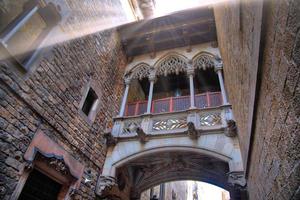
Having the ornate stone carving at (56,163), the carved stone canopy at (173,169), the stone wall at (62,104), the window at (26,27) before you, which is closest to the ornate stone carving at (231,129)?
the carved stone canopy at (173,169)

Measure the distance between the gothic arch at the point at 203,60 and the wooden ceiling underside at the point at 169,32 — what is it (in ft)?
2.11

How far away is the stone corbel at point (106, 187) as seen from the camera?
5.66 metres

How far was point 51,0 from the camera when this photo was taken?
4.53 meters

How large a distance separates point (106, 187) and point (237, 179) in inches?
129

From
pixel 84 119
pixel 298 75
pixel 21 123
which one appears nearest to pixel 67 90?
pixel 84 119

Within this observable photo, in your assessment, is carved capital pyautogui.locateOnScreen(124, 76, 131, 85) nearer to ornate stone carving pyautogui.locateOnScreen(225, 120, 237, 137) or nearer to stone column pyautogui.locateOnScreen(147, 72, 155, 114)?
stone column pyautogui.locateOnScreen(147, 72, 155, 114)

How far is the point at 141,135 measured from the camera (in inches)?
241

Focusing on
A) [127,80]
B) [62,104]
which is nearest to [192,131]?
[62,104]

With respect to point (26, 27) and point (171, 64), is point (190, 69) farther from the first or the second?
point (26, 27)

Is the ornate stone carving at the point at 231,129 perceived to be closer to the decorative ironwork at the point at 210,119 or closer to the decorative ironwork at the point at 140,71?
the decorative ironwork at the point at 210,119

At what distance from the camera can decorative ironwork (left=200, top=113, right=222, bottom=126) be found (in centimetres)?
594

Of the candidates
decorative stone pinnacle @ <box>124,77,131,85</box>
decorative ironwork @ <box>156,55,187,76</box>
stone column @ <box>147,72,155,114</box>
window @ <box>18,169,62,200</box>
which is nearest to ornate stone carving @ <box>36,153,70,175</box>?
window @ <box>18,169,62,200</box>

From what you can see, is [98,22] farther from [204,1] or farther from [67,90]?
[204,1]

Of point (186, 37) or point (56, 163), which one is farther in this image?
point (186, 37)
